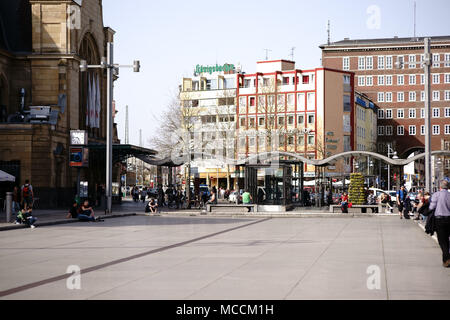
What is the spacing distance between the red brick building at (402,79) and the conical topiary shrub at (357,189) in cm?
7898

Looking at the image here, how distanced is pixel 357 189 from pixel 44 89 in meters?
22.8

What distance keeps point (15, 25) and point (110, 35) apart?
9929mm

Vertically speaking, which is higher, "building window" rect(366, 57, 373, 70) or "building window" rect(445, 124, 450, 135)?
"building window" rect(366, 57, 373, 70)

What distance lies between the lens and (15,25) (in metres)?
52.6

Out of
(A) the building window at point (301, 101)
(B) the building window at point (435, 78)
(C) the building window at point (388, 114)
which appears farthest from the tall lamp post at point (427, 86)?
(C) the building window at point (388, 114)

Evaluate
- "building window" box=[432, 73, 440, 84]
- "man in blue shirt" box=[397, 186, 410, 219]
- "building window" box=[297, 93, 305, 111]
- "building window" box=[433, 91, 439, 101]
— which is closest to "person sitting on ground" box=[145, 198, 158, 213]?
"man in blue shirt" box=[397, 186, 410, 219]

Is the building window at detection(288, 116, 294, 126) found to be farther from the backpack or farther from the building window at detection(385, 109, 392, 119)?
the backpack

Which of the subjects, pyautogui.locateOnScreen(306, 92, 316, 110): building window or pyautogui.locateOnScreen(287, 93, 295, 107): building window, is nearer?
pyautogui.locateOnScreen(306, 92, 316, 110): building window

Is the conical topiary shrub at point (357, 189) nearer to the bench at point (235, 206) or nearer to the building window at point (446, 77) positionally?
the bench at point (235, 206)

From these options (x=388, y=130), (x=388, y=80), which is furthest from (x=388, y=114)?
(x=388, y=80)

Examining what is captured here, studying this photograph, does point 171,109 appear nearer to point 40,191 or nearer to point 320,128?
point 40,191

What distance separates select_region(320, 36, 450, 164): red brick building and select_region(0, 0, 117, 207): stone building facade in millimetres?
75776

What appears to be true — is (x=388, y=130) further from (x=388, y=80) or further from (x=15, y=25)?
(x=15, y=25)

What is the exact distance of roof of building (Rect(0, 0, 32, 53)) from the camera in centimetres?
5162
